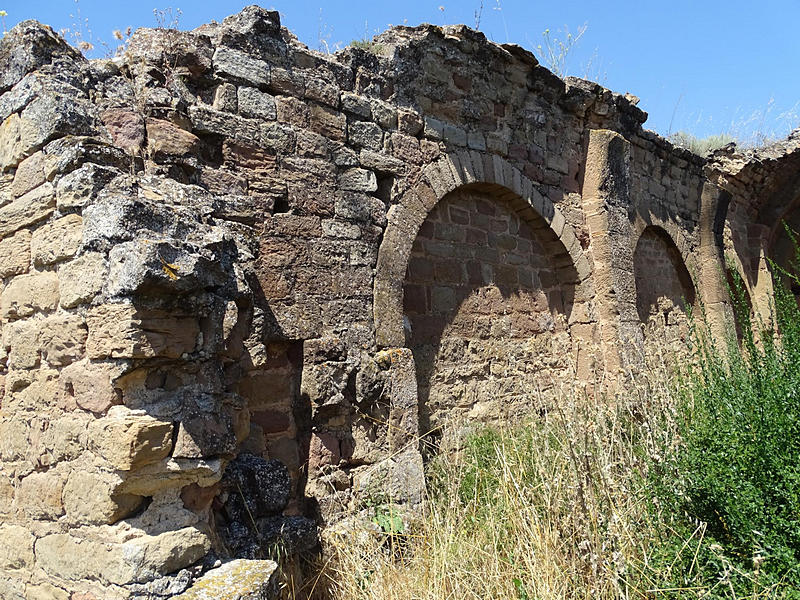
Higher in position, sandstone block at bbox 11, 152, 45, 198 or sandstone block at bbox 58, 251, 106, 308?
sandstone block at bbox 11, 152, 45, 198

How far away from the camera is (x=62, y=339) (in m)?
2.74

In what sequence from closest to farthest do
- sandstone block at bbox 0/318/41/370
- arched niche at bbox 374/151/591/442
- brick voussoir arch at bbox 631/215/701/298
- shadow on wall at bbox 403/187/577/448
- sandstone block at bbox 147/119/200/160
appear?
sandstone block at bbox 0/318/41/370 → sandstone block at bbox 147/119/200/160 → arched niche at bbox 374/151/591/442 → shadow on wall at bbox 403/187/577/448 → brick voussoir arch at bbox 631/215/701/298

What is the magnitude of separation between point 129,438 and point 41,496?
66cm

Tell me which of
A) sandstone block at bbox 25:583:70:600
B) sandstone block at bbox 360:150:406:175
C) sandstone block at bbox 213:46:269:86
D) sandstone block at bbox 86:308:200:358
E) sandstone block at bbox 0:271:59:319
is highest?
sandstone block at bbox 213:46:269:86

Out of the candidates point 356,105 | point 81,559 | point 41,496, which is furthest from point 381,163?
point 81,559

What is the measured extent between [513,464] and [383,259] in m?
1.67

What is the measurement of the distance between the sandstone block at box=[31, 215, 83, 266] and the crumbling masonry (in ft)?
0.04

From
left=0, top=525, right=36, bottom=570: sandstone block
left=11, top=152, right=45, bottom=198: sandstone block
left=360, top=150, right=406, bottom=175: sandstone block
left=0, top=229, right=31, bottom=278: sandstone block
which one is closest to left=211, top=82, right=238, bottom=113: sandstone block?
left=360, top=150, right=406, bottom=175: sandstone block

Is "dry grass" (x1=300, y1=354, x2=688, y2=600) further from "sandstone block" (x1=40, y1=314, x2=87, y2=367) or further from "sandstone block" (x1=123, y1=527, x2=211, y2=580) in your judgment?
"sandstone block" (x1=40, y1=314, x2=87, y2=367)

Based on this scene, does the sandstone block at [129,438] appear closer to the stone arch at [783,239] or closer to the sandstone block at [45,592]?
the sandstone block at [45,592]

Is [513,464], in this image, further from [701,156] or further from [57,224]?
[701,156]

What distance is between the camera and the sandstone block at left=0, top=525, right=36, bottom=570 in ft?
9.16

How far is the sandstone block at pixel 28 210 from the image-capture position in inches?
115

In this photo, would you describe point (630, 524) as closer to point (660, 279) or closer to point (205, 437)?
point (205, 437)
